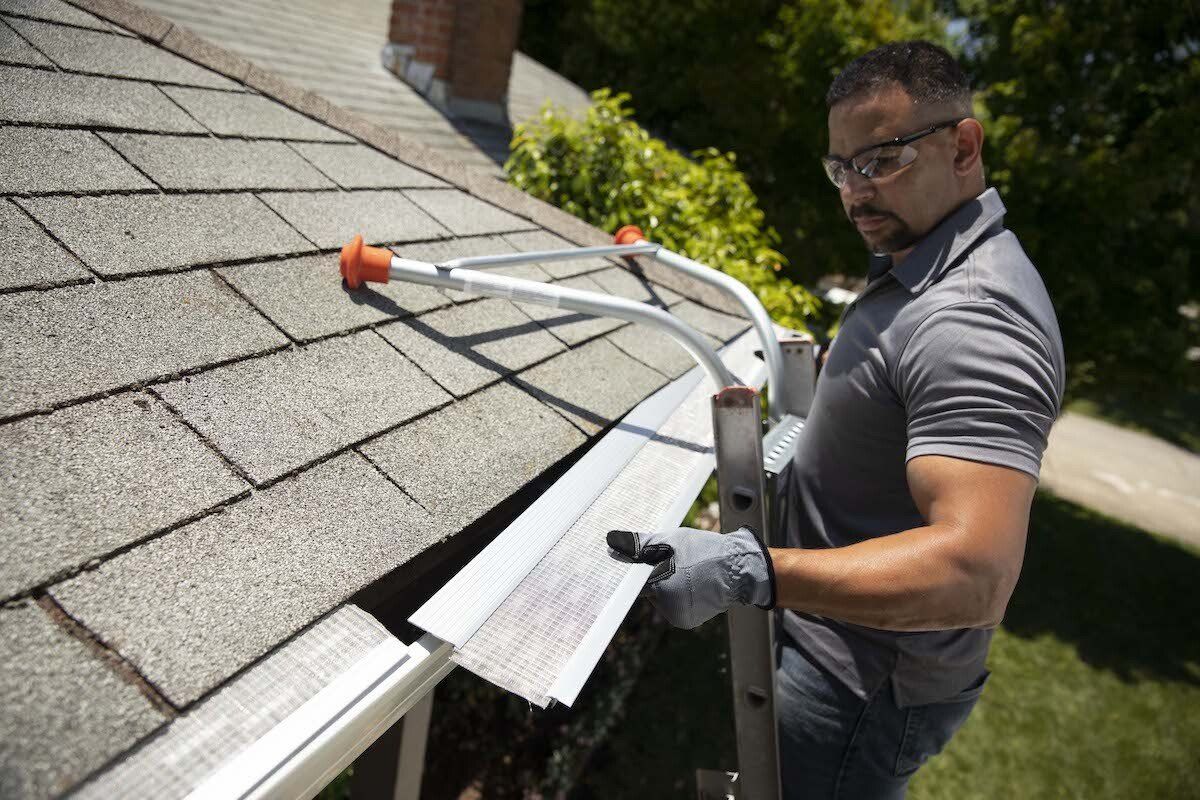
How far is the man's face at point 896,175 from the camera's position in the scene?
1.83m

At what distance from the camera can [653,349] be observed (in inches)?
106

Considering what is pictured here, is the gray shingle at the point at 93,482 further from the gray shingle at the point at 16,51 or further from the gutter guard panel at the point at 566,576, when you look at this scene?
the gray shingle at the point at 16,51

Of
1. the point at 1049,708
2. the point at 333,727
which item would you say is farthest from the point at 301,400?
the point at 1049,708

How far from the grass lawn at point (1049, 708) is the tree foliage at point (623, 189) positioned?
99.3 inches

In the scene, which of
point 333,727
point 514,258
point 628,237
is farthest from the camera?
point 628,237

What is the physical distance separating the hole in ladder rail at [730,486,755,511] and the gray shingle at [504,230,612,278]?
1.39 meters

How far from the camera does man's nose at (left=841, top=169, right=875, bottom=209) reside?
193 centimetres

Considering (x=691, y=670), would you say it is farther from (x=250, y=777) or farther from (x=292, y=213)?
(x=250, y=777)

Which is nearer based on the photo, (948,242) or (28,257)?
(28,257)

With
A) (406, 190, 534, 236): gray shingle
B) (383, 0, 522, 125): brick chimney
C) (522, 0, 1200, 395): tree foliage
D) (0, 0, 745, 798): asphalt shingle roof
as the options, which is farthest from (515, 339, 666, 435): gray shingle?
(522, 0, 1200, 395): tree foliage

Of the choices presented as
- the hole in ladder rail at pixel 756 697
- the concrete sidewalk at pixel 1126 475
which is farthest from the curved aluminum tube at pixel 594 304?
the concrete sidewalk at pixel 1126 475

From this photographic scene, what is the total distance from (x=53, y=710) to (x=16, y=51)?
2212 mm

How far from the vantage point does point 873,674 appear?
1.96m

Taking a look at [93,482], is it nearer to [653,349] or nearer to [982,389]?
[982,389]
